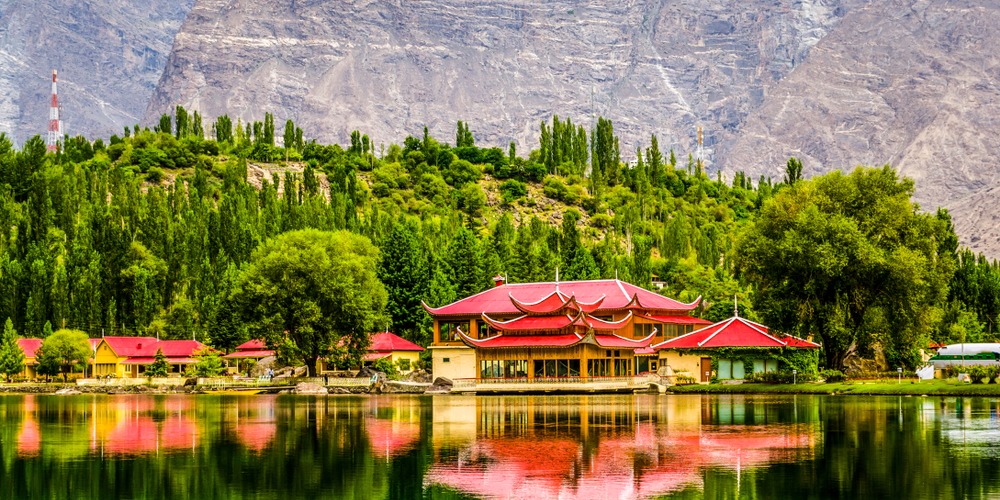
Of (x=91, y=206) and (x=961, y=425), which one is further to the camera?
→ (x=91, y=206)

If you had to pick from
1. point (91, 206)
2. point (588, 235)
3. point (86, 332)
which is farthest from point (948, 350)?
point (588, 235)

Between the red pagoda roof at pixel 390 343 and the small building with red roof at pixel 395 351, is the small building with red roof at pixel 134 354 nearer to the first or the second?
the red pagoda roof at pixel 390 343

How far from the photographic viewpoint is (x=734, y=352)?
7088 cm

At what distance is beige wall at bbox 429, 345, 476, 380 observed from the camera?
8006 cm

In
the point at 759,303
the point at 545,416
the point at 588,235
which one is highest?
the point at 588,235

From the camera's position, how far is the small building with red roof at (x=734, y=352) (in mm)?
67812

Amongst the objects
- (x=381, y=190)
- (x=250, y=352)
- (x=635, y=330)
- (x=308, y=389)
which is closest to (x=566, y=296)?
(x=635, y=330)

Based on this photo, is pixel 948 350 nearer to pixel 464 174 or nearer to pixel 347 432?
pixel 347 432

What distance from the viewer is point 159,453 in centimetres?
3288

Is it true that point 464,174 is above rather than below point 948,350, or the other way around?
above

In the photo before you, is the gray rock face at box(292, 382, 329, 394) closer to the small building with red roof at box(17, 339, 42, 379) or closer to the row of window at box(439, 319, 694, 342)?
the row of window at box(439, 319, 694, 342)

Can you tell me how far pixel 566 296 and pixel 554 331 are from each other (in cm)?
237

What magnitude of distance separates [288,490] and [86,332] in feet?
278

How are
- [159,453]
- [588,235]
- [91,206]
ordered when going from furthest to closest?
[588,235]
[91,206]
[159,453]
